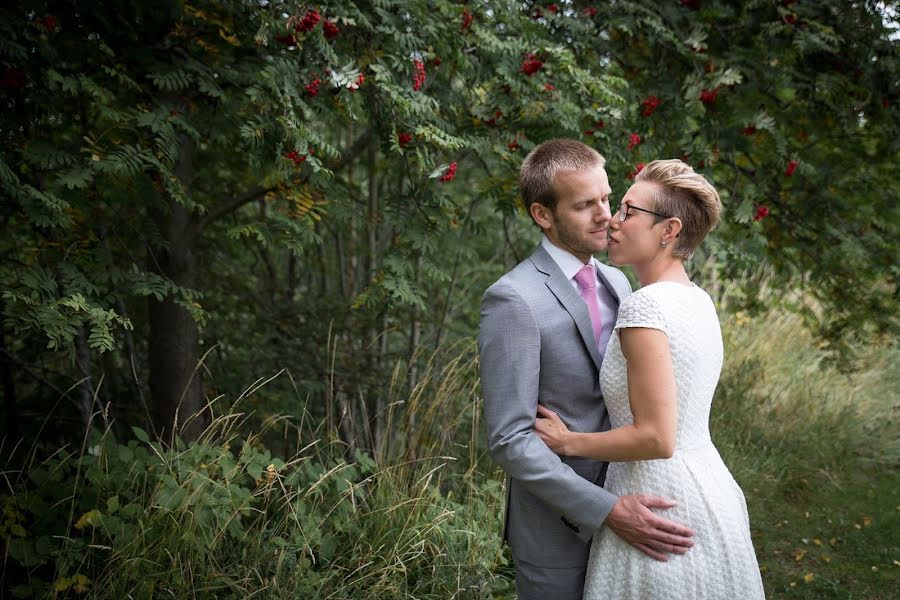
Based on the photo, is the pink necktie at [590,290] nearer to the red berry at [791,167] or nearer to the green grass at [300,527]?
the green grass at [300,527]

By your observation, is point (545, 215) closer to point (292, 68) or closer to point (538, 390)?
point (538, 390)

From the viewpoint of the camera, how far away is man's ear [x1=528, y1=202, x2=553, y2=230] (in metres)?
2.29

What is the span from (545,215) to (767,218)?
262 cm

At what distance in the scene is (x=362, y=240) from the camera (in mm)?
5938

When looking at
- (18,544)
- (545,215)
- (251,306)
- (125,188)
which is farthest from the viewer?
(251,306)

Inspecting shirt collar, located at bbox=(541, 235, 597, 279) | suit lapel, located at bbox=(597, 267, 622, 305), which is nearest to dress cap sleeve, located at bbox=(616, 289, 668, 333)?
shirt collar, located at bbox=(541, 235, 597, 279)

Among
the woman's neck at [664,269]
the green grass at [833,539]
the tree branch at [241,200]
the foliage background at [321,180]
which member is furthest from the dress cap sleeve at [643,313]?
the green grass at [833,539]

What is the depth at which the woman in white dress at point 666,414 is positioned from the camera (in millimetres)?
1913

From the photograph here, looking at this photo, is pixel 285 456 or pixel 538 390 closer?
pixel 538 390

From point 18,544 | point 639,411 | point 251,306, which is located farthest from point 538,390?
point 251,306

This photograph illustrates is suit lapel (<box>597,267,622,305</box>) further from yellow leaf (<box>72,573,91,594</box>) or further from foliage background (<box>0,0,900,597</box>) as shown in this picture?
yellow leaf (<box>72,573,91,594</box>)

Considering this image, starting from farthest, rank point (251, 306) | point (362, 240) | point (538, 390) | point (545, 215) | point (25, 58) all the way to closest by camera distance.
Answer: point (362, 240)
point (251, 306)
point (25, 58)
point (545, 215)
point (538, 390)

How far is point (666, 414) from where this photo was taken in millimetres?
1899

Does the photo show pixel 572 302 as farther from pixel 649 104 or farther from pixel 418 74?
pixel 649 104
